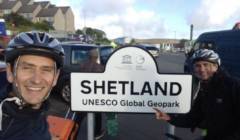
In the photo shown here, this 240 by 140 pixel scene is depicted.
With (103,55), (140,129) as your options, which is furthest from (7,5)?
(140,129)

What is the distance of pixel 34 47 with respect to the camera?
1.30 meters

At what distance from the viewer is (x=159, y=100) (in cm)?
188

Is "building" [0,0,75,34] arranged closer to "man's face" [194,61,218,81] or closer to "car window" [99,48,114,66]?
"car window" [99,48,114,66]

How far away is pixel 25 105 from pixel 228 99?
1.72m

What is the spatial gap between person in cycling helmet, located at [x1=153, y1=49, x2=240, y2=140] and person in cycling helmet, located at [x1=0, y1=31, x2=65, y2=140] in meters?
1.11

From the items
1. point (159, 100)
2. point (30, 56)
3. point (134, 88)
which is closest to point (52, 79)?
point (30, 56)

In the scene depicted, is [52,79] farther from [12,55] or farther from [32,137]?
[32,137]

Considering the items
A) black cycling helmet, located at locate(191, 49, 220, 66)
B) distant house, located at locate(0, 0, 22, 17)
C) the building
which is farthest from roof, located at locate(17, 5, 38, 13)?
black cycling helmet, located at locate(191, 49, 220, 66)

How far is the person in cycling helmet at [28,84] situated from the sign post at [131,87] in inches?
19.7

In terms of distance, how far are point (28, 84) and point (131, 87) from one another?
951mm

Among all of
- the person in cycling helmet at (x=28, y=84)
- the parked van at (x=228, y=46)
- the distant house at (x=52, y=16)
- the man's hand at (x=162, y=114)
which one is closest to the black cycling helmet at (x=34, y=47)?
the person in cycling helmet at (x=28, y=84)

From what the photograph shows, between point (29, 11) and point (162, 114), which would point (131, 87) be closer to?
point (162, 114)

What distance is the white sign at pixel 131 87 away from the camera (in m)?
1.83

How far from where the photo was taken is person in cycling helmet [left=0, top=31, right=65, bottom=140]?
1.15m
